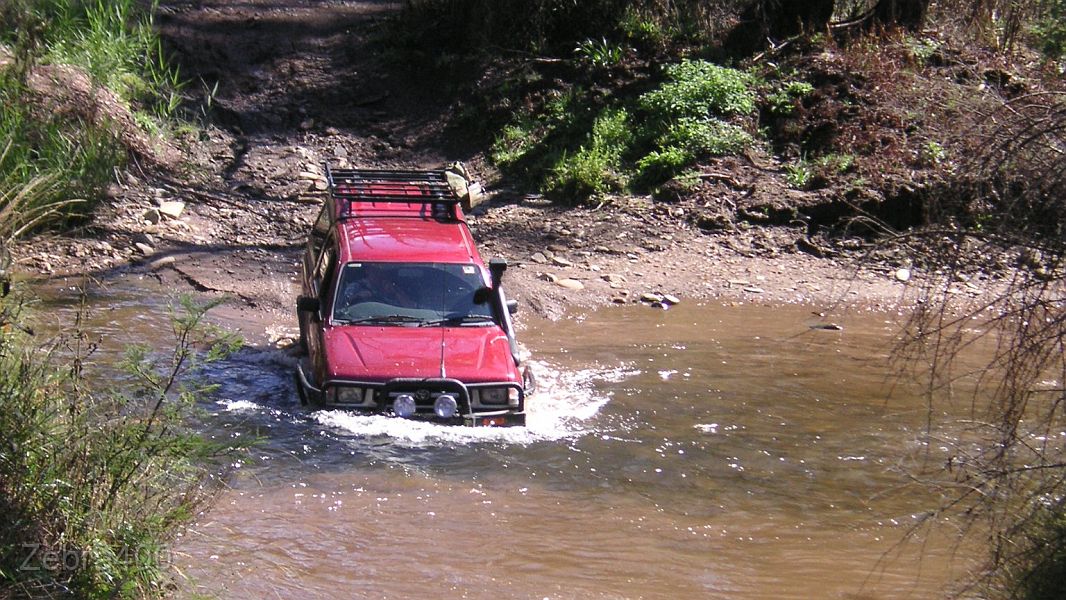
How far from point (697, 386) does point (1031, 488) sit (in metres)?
5.24

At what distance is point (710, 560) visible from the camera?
695cm

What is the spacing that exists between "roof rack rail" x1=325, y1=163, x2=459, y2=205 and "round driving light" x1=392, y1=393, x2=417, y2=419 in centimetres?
244

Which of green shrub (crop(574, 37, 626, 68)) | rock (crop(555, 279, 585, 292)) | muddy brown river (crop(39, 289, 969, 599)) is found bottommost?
muddy brown river (crop(39, 289, 969, 599))

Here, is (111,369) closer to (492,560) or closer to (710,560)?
(492,560)

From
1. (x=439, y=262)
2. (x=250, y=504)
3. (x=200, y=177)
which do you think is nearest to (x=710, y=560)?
(x=250, y=504)

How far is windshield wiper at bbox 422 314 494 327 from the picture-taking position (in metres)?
9.02

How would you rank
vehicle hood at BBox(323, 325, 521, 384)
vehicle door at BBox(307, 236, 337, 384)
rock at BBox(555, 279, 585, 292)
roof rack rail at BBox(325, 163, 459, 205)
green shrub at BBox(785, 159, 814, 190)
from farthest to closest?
green shrub at BBox(785, 159, 814, 190) → rock at BBox(555, 279, 585, 292) → roof rack rail at BBox(325, 163, 459, 205) → vehicle door at BBox(307, 236, 337, 384) → vehicle hood at BBox(323, 325, 521, 384)

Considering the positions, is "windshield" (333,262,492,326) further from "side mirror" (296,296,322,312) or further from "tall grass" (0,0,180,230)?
"tall grass" (0,0,180,230)

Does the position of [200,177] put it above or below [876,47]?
below

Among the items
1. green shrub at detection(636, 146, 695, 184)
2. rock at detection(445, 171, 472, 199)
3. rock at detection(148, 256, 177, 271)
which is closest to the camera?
rock at detection(148, 256, 177, 271)

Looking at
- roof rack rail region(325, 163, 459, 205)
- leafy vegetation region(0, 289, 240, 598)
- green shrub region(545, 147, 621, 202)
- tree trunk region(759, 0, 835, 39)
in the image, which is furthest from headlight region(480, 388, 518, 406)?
tree trunk region(759, 0, 835, 39)

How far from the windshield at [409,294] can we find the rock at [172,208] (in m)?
5.93

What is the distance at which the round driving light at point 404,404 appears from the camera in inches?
327

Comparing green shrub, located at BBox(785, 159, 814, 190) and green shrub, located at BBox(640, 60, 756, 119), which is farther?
green shrub, located at BBox(640, 60, 756, 119)
